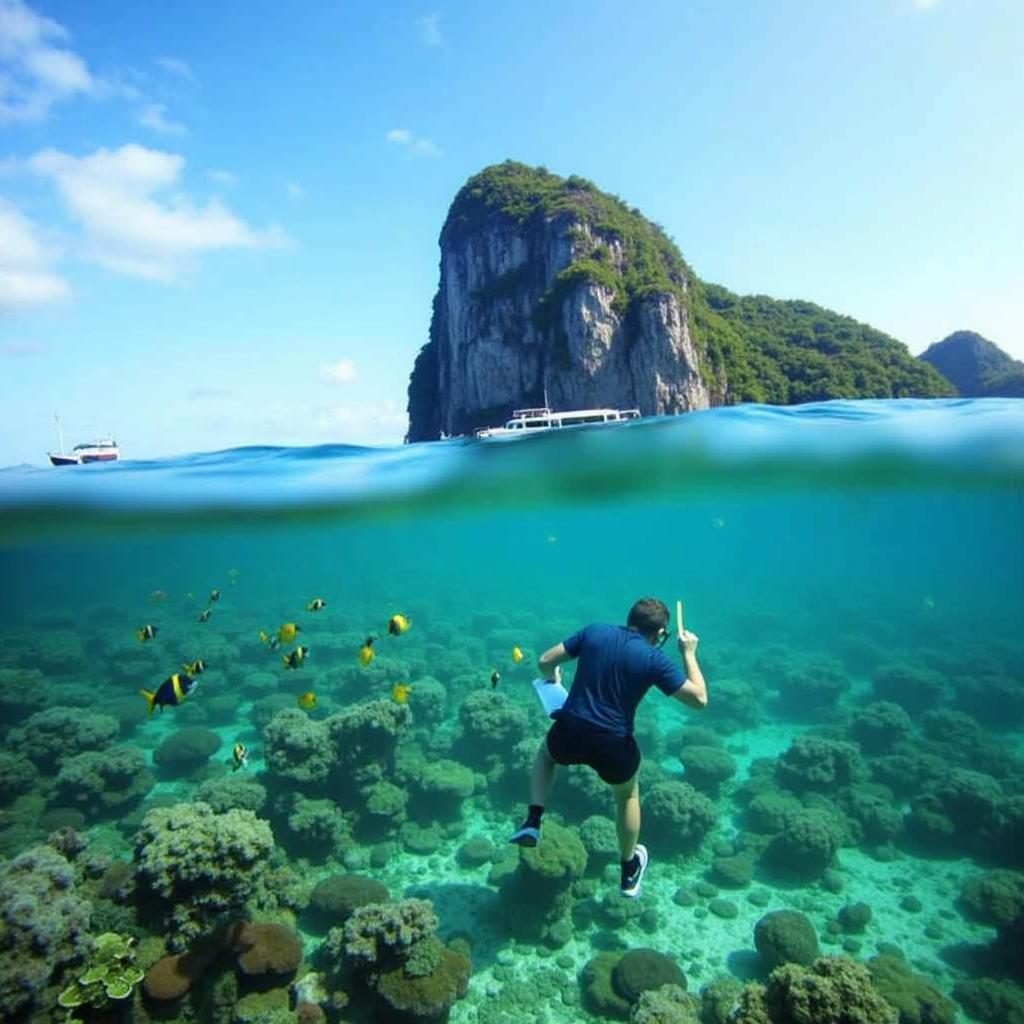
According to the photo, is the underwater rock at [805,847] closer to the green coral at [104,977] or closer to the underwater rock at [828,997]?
the underwater rock at [828,997]

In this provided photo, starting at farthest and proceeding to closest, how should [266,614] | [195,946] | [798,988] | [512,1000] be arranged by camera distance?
1. [266,614]
2. [512,1000]
3. [195,946]
4. [798,988]

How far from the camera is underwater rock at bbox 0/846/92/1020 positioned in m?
5.78

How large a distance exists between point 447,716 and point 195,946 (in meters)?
11.2

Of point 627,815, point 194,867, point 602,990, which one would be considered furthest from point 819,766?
point 194,867

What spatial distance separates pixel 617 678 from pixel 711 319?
52.0m

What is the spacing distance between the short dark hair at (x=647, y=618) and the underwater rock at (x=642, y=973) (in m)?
6.24

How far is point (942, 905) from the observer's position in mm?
10688

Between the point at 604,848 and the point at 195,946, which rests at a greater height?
the point at 195,946

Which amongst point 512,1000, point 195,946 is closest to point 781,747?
point 512,1000

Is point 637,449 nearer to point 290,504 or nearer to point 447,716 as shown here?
point 447,716

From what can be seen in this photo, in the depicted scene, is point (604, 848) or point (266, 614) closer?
point (604, 848)

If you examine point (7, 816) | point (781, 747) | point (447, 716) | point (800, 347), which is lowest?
point (781, 747)

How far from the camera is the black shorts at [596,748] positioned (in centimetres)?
491

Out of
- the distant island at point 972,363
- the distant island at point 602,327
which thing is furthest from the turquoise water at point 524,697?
the distant island at point 972,363
